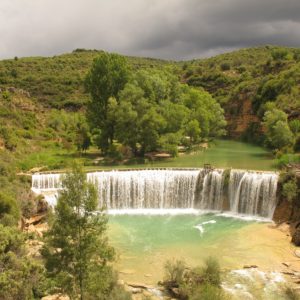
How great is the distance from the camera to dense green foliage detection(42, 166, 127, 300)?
35.4 feet

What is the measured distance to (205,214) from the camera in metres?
23.8

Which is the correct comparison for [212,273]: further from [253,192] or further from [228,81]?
[228,81]

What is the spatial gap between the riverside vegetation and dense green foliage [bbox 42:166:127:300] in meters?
0.40

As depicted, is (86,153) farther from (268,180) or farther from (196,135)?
(268,180)

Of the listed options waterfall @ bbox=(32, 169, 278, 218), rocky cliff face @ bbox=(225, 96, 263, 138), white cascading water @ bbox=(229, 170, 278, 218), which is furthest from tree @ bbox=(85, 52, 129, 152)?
rocky cliff face @ bbox=(225, 96, 263, 138)

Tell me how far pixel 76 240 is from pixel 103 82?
87.4ft

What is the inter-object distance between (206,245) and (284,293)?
5192mm

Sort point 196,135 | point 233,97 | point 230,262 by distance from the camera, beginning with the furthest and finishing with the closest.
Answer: point 233,97, point 196,135, point 230,262

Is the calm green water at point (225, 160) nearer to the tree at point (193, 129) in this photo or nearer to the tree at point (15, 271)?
the tree at point (193, 129)

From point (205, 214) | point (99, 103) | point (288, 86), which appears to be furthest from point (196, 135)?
point (205, 214)

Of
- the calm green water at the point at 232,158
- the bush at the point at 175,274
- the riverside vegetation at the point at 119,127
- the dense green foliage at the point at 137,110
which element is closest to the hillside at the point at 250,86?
the riverside vegetation at the point at 119,127

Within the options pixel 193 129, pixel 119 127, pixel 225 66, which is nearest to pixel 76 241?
pixel 119 127

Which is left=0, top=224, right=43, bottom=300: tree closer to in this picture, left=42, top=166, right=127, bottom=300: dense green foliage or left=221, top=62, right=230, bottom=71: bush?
left=42, top=166, right=127, bottom=300: dense green foliage

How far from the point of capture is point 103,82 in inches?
1422
